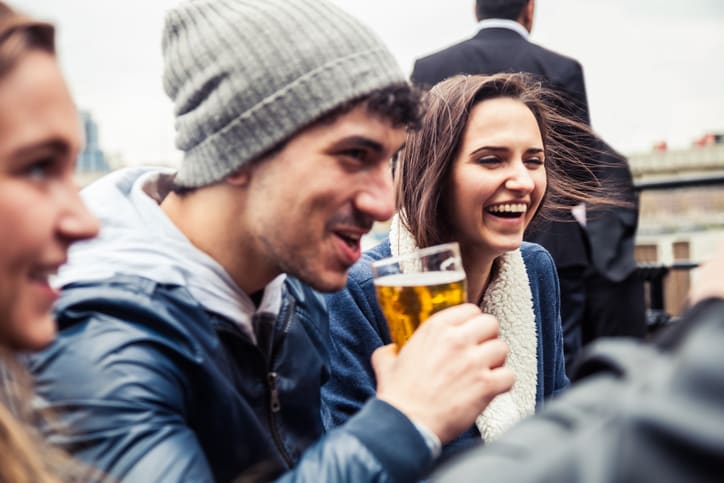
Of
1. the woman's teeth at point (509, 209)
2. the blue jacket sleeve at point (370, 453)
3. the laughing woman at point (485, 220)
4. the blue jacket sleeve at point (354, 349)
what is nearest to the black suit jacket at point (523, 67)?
the laughing woman at point (485, 220)

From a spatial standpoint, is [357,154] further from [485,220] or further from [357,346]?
[485,220]

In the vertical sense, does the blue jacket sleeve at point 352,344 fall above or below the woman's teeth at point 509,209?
below

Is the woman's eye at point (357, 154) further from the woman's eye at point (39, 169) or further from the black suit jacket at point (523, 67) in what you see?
the black suit jacket at point (523, 67)

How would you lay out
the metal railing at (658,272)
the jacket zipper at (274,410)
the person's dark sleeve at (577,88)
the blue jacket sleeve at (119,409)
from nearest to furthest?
the blue jacket sleeve at (119,409)
the jacket zipper at (274,410)
the person's dark sleeve at (577,88)
the metal railing at (658,272)

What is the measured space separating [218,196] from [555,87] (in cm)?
196

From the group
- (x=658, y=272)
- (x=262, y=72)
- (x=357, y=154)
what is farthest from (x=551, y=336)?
(x=658, y=272)

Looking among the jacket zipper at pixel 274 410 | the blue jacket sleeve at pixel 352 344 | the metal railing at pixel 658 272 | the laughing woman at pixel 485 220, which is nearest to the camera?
the jacket zipper at pixel 274 410

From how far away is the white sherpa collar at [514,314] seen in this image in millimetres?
2174

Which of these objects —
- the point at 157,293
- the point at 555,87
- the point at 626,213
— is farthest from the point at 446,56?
the point at 157,293

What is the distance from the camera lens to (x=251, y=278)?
5.10 feet

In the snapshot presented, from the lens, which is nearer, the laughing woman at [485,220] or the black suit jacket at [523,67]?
the laughing woman at [485,220]

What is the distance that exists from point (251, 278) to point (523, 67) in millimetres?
2108

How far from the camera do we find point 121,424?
1.12m

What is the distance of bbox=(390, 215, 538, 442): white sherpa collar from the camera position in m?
2.17
